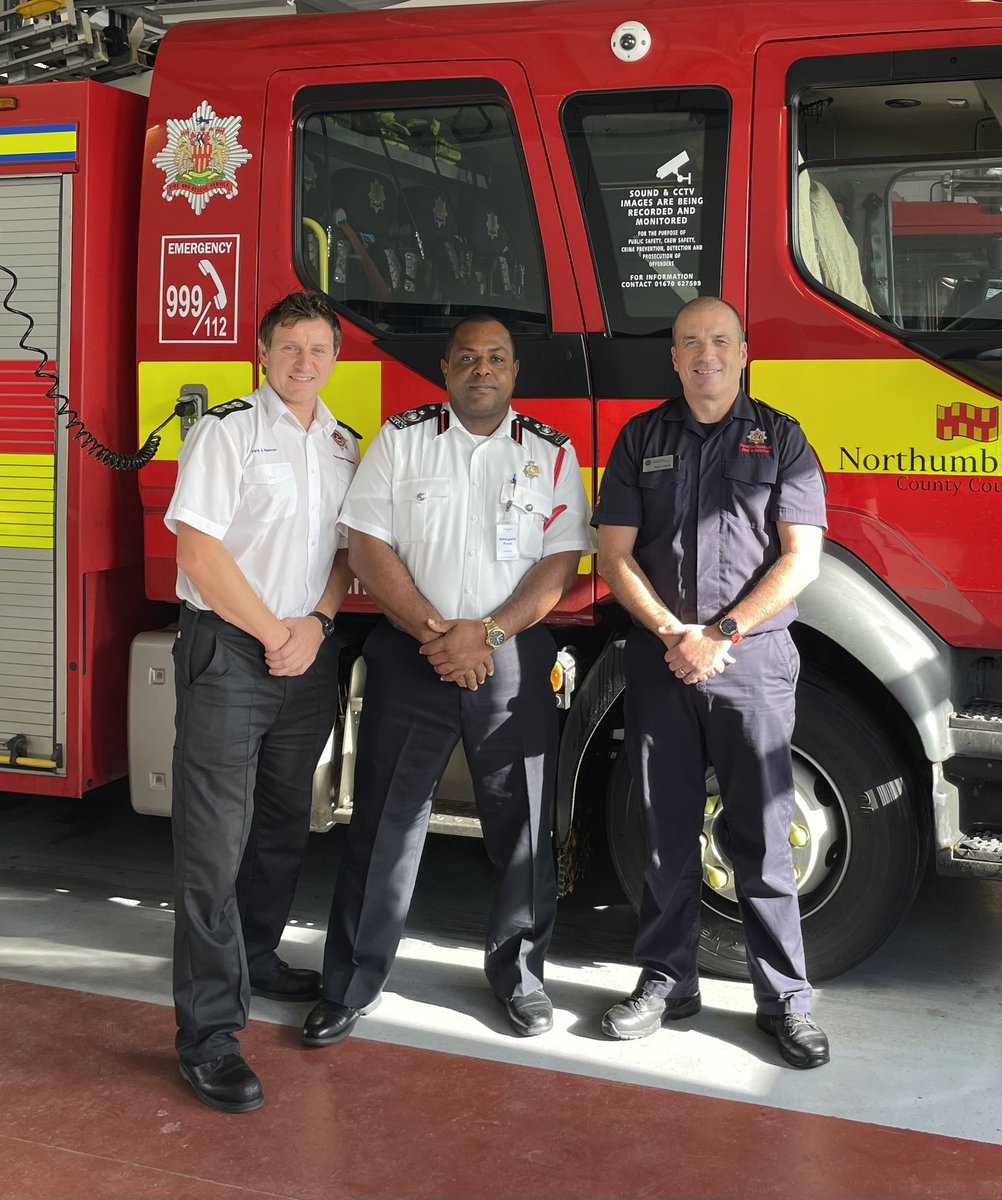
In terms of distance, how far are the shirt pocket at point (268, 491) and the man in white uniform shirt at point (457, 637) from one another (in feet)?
0.60

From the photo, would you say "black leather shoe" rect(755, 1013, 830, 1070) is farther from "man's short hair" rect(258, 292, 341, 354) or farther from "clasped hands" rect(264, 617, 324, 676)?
"man's short hair" rect(258, 292, 341, 354)

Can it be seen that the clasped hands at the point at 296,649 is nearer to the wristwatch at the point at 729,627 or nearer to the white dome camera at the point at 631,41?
the wristwatch at the point at 729,627

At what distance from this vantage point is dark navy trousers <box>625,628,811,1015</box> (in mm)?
3168

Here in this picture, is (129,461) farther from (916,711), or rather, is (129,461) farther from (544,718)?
(916,711)

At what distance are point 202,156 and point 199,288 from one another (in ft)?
1.15

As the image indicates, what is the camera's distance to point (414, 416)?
3.29 metres

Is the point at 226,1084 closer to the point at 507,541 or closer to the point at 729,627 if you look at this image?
the point at 507,541

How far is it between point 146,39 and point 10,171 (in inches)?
22.4

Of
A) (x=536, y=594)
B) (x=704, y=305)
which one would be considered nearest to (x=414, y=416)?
(x=536, y=594)

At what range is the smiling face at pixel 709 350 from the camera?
10.2 ft

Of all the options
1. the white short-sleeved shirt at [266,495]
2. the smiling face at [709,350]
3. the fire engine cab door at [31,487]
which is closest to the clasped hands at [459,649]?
the white short-sleeved shirt at [266,495]

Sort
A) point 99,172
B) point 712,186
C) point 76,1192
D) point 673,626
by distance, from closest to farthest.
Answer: point 76,1192
point 673,626
point 712,186
point 99,172

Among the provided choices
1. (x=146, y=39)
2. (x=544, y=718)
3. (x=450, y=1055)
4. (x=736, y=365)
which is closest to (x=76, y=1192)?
(x=450, y=1055)

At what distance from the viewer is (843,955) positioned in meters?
3.54
